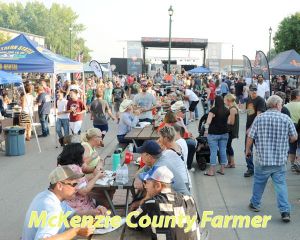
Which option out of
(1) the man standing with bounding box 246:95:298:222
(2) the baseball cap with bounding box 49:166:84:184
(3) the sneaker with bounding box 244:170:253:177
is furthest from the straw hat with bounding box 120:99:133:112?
(2) the baseball cap with bounding box 49:166:84:184

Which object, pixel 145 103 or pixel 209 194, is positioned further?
pixel 145 103

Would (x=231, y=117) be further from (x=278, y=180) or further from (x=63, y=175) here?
(x=63, y=175)

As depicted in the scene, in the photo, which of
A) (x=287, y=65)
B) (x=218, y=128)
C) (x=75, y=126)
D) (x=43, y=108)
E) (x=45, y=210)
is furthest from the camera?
(x=287, y=65)

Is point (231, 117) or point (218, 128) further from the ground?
point (231, 117)

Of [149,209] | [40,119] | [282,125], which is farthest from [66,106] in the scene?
[149,209]

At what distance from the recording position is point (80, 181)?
4.34 meters

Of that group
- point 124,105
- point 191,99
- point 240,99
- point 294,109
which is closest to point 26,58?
point 124,105

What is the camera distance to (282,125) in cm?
560

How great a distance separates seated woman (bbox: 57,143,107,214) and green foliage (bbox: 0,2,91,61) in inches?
3401

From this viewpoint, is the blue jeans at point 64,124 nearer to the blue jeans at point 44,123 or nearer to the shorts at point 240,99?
the blue jeans at point 44,123

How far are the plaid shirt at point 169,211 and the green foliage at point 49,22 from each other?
87800 millimetres

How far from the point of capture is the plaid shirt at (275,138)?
5598 millimetres

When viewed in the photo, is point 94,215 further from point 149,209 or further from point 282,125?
point 282,125

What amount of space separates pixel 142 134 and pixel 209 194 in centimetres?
236
